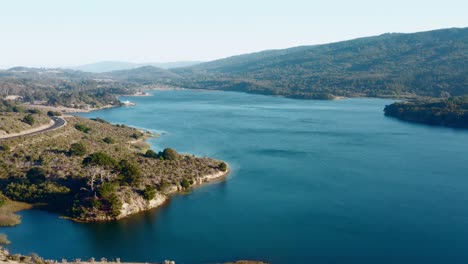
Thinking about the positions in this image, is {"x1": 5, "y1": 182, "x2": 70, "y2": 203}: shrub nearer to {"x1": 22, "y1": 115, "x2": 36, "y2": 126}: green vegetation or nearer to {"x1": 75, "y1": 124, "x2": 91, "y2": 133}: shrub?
{"x1": 75, "y1": 124, "x2": 91, "y2": 133}: shrub

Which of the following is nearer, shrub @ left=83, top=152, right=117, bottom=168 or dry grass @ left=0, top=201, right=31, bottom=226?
dry grass @ left=0, top=201, right=31, bottom=226

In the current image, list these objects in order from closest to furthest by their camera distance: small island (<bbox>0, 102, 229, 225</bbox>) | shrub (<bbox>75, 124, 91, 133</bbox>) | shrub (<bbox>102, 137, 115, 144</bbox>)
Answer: small island (<bbox>0, 102, 229, 225</bbox>)
shrub (<bbox>102, 137, 115, 144</bbox>)
shrub (<bbox>75, 124, 91, 133</bbox>)

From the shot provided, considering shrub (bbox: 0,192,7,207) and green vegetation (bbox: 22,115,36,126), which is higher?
green vegetation (bbox: 22,115,36,126)

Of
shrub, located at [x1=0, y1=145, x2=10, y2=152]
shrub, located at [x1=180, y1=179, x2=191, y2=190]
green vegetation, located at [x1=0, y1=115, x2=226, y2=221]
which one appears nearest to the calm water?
shrub, located at [x1=180, y1=179, x2=191, y2=190]

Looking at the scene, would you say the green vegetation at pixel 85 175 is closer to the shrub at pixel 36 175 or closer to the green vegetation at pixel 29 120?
the shrub at pixel 36 175

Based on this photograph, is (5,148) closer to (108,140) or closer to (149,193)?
(108,140)
